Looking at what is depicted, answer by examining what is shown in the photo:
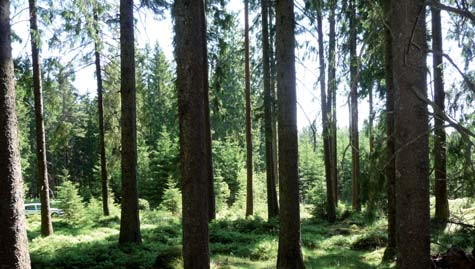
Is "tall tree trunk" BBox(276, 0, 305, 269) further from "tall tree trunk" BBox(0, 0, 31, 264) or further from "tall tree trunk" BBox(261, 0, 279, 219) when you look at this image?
"tall tree trunk" BBox(261, 0, 279, 219)

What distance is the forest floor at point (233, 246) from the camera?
9086 mm

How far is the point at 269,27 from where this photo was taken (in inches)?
687

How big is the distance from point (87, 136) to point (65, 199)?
91.9 ft

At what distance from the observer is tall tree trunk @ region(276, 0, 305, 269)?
7.79 m

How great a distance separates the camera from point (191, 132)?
216 inches

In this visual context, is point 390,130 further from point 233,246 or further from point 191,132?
point 233,246

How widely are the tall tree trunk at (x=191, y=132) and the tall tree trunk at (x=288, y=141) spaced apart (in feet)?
8.67

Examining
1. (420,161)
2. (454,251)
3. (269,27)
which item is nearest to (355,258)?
(454,251)

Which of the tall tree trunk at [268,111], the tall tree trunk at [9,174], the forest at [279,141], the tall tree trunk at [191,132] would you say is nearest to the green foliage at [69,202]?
the forest at [279,141]

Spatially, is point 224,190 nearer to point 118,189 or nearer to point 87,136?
point 118,189

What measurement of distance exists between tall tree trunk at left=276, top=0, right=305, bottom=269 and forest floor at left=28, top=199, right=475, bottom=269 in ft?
4.58

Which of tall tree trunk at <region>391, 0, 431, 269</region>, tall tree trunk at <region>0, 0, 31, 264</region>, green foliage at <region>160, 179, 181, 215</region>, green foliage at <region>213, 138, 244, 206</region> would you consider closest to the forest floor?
tall tree trunk at <region>391, 0, 431, 269</region>

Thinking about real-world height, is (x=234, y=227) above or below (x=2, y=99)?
below

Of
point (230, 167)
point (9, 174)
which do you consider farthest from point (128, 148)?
point (230, 167)
